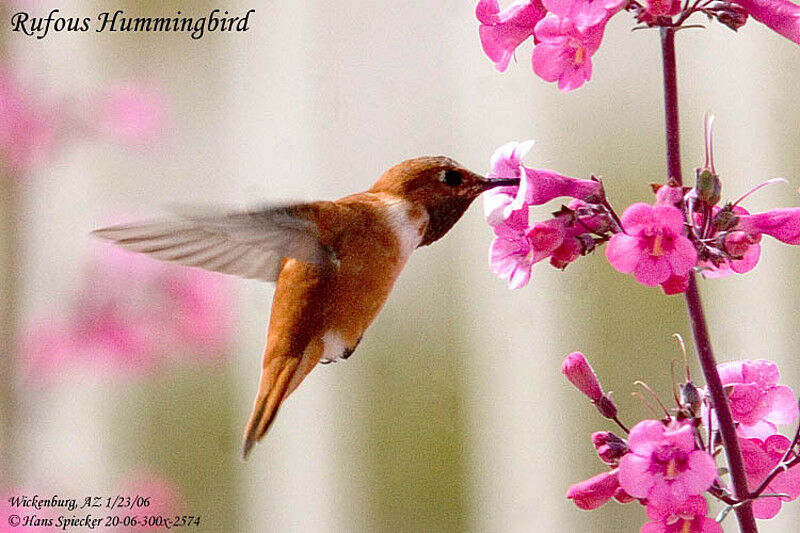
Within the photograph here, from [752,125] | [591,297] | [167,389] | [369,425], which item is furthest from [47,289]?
[752,125]

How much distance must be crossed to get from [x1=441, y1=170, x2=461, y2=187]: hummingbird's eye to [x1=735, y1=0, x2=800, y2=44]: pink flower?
16 cm

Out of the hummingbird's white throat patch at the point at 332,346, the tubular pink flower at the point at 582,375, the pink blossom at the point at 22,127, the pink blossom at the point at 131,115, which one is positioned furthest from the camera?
the pink blossom at the point at 131,115

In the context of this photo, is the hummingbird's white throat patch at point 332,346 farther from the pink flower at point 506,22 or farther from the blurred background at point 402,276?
the blurred background at point 402,276

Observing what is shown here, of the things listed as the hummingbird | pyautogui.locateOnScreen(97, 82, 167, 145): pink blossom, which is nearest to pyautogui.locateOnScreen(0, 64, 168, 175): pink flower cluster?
pyautogui.locateOnScreen(97, 82, 167, 145): pink blossom

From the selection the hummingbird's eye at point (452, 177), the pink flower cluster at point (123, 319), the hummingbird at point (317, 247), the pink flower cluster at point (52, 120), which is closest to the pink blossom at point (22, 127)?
the pink flower cluster at point (52, 120)

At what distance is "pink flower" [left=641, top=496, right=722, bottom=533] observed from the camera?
409mm

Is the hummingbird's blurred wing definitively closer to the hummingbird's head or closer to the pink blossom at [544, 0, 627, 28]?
the hummingbird's head

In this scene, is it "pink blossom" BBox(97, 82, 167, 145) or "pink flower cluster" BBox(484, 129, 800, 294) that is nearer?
"pink flower cluster" BBox(484, 129, 800, 294)

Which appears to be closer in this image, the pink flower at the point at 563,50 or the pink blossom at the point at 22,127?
the pink flower at the point at 563,50

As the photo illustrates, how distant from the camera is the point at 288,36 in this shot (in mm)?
1478

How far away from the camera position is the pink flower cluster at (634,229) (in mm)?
401

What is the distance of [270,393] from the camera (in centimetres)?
58

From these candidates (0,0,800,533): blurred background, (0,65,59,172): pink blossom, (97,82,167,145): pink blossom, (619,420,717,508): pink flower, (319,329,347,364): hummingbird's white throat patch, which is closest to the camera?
(619,420,717,508): pink flower

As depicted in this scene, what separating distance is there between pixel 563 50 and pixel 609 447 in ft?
0.61
